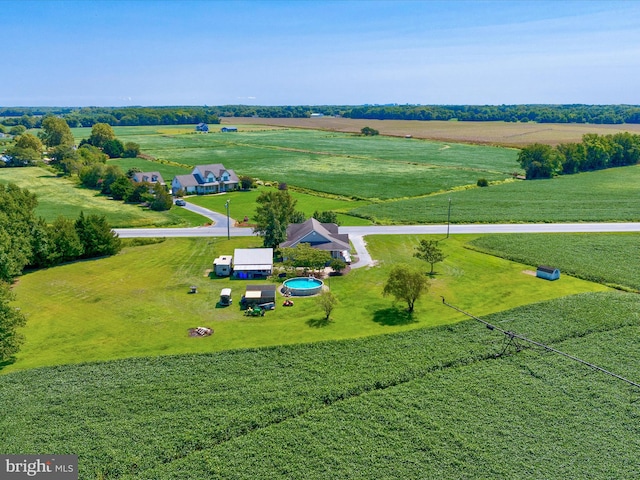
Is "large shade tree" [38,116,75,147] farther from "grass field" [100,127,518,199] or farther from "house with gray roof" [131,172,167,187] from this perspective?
"house with gray roof" [131,172,167,187]

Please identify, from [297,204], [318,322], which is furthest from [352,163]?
[318,322]

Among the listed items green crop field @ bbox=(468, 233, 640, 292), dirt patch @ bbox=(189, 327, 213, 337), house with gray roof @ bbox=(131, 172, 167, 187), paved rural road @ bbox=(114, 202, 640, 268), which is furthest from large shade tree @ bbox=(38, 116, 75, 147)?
green crop field @ bbox=(468, 233, 640, 292)

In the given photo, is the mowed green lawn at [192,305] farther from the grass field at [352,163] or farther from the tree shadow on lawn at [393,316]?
the grass field at [352,163]

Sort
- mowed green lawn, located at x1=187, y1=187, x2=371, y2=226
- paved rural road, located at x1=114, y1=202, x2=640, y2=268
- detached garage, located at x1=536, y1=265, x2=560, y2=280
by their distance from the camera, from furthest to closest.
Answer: mowed green lawn, located at x1=187, y1=187, x2=371, y2=226 < paved rural road, located at x1=114, y1=202, x2=640, y2=268 < detached garage, located at x1=536, y1=265, x2=560, y2=280

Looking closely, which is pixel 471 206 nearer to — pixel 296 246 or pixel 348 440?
pixel 296 246

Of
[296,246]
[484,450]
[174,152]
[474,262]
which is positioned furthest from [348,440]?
[174,152]

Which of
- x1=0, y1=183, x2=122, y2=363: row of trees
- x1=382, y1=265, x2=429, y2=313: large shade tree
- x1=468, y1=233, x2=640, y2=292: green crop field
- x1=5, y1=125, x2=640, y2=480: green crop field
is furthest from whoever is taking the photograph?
x1=468, y1=233, x2=640, y2=292: green crop field
